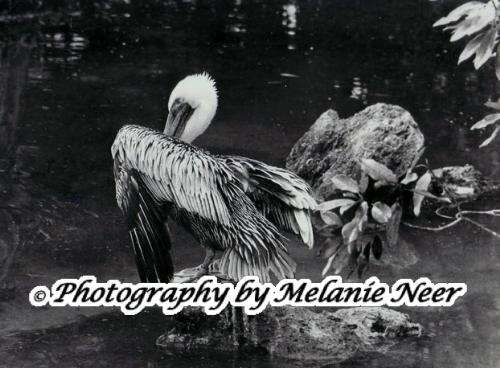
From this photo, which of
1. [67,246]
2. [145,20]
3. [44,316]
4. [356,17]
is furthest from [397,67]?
[44,316]

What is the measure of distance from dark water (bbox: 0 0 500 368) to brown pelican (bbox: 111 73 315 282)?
2.39ft

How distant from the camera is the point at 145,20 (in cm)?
1680

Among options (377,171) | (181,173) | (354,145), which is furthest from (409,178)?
(354,145)

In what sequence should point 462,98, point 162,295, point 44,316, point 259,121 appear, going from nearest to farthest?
point 162,295, point 44,316, point 259,121, point 462,98

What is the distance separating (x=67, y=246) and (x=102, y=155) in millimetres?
2275

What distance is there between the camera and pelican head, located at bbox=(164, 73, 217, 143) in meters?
6.44

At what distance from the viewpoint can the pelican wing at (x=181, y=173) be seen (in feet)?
19.5

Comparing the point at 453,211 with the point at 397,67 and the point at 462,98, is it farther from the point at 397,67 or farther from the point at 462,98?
the point at 397,67

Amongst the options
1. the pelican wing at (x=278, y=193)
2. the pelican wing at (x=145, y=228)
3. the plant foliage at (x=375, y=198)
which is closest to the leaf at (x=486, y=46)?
the plant foliage at (x=375, y=198)

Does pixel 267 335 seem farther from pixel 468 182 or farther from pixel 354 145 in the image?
pixel 468 182

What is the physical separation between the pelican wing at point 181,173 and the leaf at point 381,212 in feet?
7.63

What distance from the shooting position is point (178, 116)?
6508 mm

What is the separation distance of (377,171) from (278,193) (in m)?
2.52

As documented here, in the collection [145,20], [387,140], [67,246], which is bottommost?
[145,20]
